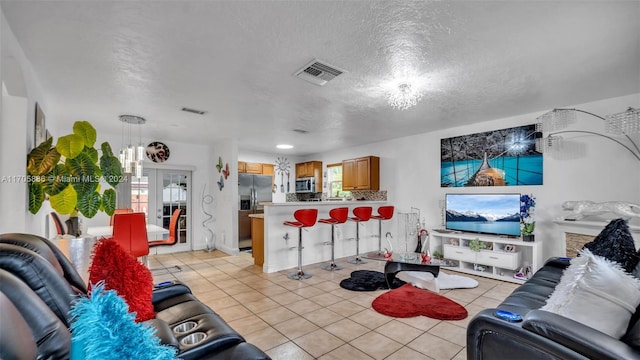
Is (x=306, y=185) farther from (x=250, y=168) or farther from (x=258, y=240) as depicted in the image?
(x=258, y=240)

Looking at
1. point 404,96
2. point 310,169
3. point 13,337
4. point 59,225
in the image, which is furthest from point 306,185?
point 13,337

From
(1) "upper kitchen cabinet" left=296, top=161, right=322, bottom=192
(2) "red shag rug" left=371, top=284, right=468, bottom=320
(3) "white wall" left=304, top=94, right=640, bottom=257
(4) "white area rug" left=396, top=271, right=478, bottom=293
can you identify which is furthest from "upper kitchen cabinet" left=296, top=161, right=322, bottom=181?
(2) "red shag rug" left=371, top=284, right=468, bottom=320

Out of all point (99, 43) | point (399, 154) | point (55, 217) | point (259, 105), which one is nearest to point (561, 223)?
point (399, 154)

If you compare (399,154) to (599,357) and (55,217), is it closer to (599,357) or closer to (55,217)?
Result: (599,357)

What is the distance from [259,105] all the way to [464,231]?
3.67 meters

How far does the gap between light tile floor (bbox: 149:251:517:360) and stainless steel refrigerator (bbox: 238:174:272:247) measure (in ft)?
6.17

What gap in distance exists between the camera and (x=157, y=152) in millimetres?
5965

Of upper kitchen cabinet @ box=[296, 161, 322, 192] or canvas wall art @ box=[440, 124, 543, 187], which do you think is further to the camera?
upper kitchen cabinet @ box=[296, 161, 322, 192]

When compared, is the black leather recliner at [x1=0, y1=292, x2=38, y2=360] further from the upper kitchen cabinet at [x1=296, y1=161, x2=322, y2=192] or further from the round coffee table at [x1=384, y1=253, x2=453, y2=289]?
the upper kitchen cabinet at [x1=296, y1=161, x2=322, y2=192]

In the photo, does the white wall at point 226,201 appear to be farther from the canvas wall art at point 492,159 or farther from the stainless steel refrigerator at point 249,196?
the canvas wall art at point 492,159

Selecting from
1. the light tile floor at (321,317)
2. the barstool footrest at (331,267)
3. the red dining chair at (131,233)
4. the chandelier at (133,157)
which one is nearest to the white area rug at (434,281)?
the light tile floor at (321,317)

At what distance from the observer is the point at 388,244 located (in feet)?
19.6

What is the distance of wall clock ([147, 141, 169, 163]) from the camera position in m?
5.91

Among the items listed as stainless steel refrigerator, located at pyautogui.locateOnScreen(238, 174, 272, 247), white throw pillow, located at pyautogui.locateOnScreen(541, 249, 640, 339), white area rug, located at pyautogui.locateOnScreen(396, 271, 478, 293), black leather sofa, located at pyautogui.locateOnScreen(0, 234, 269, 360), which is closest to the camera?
black leather sofa, located at pyautogui.locateOnScreen(0, 234, 269, 360)
